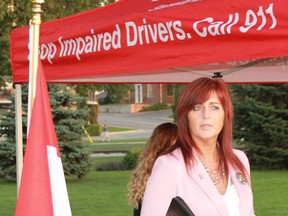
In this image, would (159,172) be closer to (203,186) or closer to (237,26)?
(203,186)

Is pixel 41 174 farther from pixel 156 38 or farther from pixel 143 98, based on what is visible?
pixel 143 98

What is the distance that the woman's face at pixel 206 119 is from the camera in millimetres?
3182

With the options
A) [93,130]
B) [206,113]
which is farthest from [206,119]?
[93,130]

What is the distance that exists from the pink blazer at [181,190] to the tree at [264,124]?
1623cm

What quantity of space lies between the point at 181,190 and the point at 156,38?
3.91 ft

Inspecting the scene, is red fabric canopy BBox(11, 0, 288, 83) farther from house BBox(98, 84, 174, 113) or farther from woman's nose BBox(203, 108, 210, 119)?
house BBox(98, 84, 174, 113)

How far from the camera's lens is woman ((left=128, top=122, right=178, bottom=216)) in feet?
12.2

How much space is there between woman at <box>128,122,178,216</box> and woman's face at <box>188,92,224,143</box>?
0.49 metres

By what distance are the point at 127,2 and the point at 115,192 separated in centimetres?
902

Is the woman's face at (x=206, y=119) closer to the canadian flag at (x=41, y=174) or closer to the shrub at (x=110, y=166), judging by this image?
the canadian flag at (x=41, y=174)

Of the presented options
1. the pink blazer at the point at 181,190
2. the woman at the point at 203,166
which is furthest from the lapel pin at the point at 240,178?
the pink blazer at the point at 181,190

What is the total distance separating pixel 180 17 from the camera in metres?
3.88

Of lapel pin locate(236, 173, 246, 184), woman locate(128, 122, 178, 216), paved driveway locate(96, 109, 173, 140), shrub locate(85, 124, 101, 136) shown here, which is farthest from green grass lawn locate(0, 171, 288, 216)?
shrub locate(85, 124, 101, 136)

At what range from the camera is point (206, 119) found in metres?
3.18
